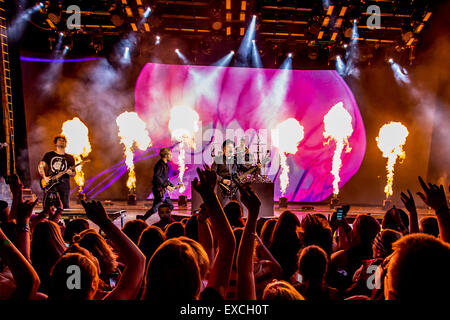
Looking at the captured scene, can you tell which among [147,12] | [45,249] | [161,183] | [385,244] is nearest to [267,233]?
[385,244]

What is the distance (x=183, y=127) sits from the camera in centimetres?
1017

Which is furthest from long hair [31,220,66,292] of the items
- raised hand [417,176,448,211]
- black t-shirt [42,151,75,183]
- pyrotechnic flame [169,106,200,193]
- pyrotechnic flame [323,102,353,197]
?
pyrotechnic flame [323,102,353,197]

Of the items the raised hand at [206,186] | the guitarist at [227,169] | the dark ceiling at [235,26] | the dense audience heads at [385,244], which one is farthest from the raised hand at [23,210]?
the dark ceiling at [235,26]

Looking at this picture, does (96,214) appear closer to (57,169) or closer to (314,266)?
(314,266)

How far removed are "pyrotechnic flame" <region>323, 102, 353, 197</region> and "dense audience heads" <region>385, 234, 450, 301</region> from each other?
963cm

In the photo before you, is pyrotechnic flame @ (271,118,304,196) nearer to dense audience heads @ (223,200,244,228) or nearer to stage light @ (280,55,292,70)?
stage light @ (280,55,292,70)

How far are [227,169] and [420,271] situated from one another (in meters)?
5.89

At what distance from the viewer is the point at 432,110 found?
10023mm

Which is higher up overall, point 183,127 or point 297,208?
point 183,127

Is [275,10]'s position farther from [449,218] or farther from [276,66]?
[449,218]

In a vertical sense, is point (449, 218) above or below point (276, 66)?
below

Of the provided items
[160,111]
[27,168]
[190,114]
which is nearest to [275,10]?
[190,114]

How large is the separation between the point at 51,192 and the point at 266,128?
6.71 meters

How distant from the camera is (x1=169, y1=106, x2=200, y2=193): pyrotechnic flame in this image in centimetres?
1012
